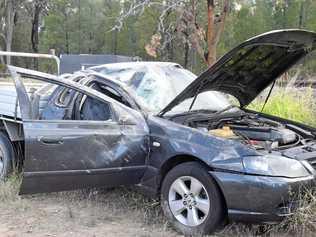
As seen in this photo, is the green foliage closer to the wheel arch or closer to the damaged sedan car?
the damaged sedan car

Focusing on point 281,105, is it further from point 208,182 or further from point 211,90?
point 208,182

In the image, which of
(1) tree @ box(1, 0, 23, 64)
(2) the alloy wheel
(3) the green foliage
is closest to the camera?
(2) the alloy wheel

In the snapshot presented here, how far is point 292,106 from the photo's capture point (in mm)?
8258

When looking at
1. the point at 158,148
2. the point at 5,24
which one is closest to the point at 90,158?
the point at 158,148

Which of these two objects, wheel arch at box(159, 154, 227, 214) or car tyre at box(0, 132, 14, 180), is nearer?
wheel arch at box(159, 154, 227, 214)

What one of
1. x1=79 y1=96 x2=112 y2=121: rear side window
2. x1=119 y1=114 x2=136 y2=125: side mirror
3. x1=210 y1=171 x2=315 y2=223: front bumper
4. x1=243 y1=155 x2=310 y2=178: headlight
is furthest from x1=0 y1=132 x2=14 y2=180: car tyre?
x1=243 y1=155 x2=310 y2=178: headlight

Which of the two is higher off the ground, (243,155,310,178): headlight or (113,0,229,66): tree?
(113,0,229,66): tree

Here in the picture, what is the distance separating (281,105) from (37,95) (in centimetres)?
434

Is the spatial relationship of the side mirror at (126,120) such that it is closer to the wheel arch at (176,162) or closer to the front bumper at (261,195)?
the wheel arch at (176,162)

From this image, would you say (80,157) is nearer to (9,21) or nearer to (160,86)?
(160,86)

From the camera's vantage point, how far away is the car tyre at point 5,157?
19.8ft

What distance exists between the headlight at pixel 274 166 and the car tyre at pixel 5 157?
10.3ft

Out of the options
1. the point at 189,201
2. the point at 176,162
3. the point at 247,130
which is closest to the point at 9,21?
the point at 247,130

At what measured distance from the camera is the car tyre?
6027mm
